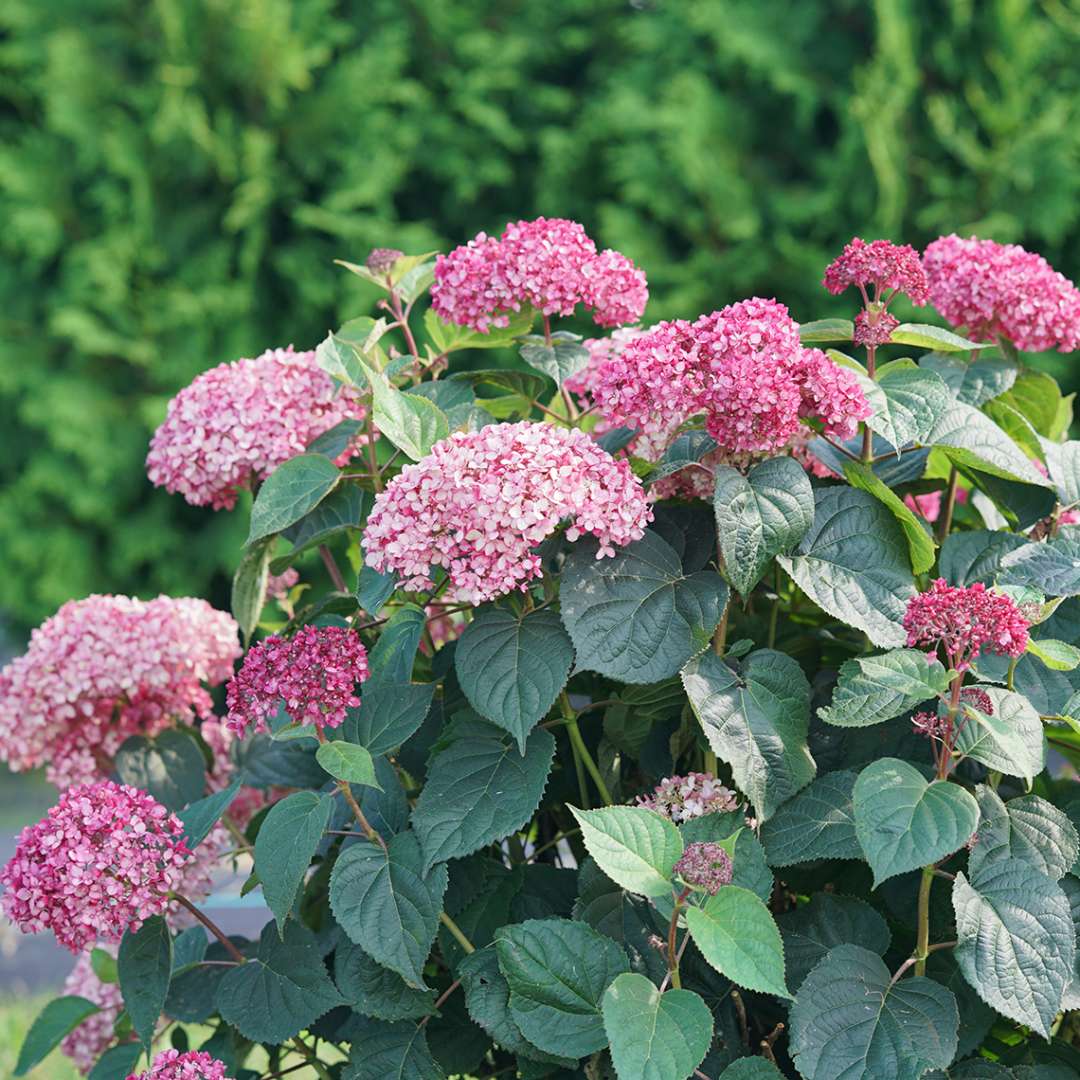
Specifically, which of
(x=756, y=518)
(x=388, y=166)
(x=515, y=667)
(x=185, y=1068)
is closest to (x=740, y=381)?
(x=756, y=518)

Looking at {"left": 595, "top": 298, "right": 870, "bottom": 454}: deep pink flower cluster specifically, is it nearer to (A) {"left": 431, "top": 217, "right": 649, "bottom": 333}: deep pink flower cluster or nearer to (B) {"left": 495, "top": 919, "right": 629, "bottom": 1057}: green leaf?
(A) {"left": 431, "top": 217, "right": 649, "bottom": 333}: deep pink flower cluster

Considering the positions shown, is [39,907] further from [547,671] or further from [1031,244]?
[1031,244]

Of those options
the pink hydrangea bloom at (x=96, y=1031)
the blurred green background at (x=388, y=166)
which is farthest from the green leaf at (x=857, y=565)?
the blurred green background at (x=388, y=166)

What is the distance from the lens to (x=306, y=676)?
1.36 meters

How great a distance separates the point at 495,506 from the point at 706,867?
38 centimetres

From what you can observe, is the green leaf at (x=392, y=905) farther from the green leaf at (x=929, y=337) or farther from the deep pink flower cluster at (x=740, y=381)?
the green leaf at (x=929, y=337)

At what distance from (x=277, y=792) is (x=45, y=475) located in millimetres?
4241

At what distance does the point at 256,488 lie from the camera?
1848 millimetres

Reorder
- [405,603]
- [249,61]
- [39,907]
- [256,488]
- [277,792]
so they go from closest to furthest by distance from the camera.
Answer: [39,907] < [405,603] < [256,488] < [277,792] < [249,61]

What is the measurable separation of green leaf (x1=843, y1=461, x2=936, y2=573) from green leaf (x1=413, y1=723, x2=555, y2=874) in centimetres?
43

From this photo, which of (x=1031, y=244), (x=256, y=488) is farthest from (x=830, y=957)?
(x=1031, y=244)

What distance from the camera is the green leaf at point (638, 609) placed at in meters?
1.37

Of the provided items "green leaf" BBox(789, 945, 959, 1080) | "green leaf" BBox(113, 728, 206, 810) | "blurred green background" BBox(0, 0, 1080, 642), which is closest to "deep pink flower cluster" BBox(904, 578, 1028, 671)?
"green leaf" BBox(789, 945, 959, 1080)

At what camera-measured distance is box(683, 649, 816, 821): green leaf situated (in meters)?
1.38
